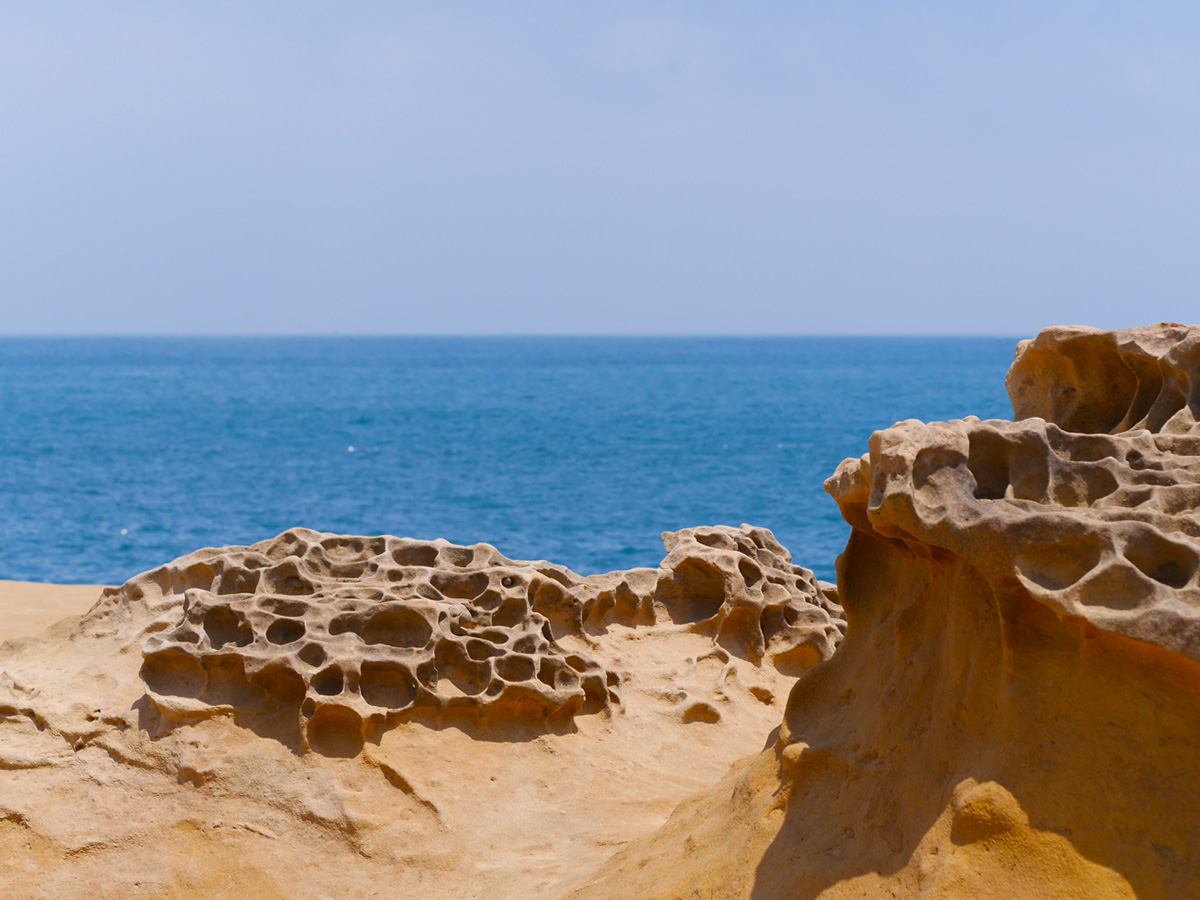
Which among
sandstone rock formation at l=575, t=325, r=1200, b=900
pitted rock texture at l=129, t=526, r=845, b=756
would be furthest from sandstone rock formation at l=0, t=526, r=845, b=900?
sandstone rock formation at l=575, t=325, r=1200, b=900

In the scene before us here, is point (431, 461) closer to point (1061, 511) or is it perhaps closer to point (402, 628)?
point (402, 628)

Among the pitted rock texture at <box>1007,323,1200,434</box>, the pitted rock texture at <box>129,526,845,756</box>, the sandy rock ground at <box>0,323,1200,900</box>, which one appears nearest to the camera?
the sandy rock ground at <box>0,323,1200,900</box>

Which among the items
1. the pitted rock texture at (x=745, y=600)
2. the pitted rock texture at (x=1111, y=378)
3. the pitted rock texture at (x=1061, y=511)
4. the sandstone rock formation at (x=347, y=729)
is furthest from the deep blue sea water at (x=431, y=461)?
the pitted rock texture at (x=1061, y=511)

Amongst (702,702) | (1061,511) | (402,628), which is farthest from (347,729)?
(1061,511)

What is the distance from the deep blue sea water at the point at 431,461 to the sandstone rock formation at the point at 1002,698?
15883mm

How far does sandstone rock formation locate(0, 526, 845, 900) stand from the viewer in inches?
213

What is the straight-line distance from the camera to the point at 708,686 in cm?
739

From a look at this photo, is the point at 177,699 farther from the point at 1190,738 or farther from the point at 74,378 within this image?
the point at 74,378

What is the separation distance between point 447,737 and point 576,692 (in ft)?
2.52

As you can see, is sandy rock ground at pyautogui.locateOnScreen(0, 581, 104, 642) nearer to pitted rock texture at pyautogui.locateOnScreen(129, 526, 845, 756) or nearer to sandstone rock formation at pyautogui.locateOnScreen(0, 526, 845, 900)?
sandstone rock formation at pyautogui.locateOnScreen(0, 526, 845, 900)

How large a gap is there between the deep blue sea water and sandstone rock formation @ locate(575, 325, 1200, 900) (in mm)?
15883

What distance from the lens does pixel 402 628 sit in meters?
6.49

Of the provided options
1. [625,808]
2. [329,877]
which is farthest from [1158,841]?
[329,877]

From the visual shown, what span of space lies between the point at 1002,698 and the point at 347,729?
139 inches
